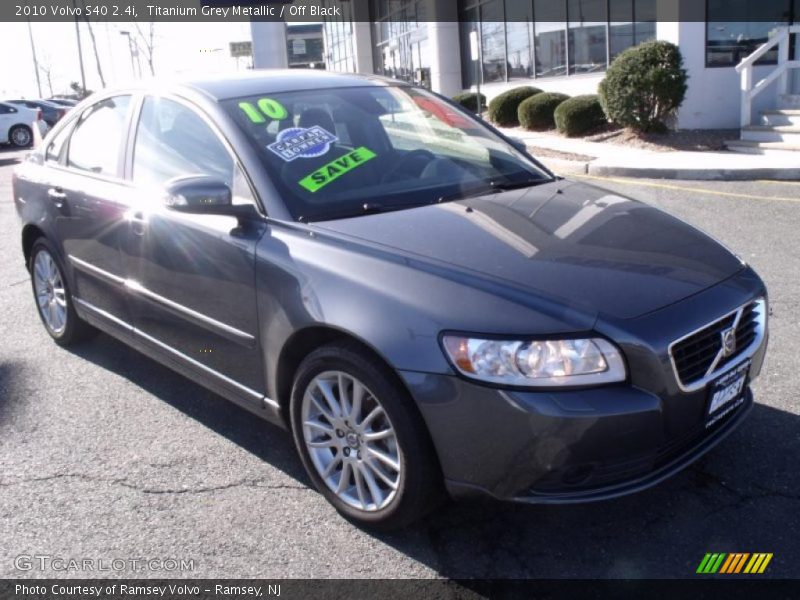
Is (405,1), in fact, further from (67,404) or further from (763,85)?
(67,404)

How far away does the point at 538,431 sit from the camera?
8.29ft

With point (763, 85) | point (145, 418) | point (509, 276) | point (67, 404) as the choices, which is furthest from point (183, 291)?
point (763, 85)

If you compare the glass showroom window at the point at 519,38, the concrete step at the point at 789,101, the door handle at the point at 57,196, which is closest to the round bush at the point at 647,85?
the concrete step at the point at 789,101

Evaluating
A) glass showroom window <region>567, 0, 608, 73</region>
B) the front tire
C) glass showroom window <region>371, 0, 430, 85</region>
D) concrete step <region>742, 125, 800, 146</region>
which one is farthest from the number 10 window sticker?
glass showroom window <region>371, 0, 430, 85</region>

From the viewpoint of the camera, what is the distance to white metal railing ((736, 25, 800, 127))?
13.4m

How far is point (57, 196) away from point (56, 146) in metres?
0.59

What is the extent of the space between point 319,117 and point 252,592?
2145 mm

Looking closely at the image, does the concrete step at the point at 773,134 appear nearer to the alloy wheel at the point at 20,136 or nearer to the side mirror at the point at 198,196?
the side mirror at the point at 198,196

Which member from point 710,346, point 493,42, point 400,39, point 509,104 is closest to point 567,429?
point 710,346

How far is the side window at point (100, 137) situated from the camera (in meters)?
4.41

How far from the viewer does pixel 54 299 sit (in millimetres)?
5293

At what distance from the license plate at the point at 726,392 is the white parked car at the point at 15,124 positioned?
2739 cm

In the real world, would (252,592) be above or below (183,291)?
below

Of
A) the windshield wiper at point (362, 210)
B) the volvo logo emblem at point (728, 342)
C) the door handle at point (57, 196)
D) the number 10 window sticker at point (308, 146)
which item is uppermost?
the number 10 window sticker at point (308, 146)
